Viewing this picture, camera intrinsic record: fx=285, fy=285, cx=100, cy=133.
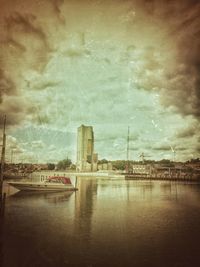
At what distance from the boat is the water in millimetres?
2433

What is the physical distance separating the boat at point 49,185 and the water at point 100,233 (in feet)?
7.98

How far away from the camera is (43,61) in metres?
10.8

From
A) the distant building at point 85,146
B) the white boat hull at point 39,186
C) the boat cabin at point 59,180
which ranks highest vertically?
the distant building at point 85,146

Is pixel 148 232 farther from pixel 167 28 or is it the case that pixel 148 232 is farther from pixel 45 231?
pixel 167 28

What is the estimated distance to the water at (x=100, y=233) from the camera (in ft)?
22.3

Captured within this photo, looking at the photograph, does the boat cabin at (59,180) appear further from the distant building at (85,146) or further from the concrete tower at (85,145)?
the concrete tower at (85,145)

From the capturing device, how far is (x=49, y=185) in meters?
16.8

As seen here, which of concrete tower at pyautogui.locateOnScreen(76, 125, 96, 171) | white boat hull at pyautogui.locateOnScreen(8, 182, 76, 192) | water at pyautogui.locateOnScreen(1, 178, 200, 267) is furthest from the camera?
white boat hull at pyautogui.locateOnScreen(8, 182, 76, 192)

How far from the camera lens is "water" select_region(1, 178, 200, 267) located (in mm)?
6797

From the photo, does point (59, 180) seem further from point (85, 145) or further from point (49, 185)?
point (85, 145)

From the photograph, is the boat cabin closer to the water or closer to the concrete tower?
the water

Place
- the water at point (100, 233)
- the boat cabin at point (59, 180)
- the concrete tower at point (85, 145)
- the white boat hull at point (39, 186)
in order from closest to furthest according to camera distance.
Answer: the water at point (100, 233), the concrete tower at point (85, 145), the white boat hull at point (39, 186), the boat cabin at point (59, 180)

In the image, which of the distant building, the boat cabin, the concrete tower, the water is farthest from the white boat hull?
the concrete tower

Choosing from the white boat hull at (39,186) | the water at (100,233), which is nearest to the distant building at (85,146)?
the water at (100,233)
